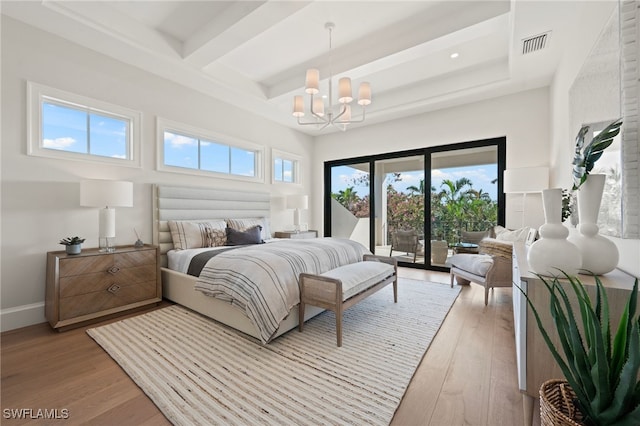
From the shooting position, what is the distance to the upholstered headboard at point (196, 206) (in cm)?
348

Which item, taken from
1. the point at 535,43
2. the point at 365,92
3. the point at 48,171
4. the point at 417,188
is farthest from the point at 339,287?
the point at 417,188

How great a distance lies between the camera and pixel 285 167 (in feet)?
18.6

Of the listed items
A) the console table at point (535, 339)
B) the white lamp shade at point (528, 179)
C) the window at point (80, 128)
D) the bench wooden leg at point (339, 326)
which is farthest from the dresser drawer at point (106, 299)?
the white lamp shade at point (528, 179)

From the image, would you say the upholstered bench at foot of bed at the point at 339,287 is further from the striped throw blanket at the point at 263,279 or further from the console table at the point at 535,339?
the console table at the point at 535,339

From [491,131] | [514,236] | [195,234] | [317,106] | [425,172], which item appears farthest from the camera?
[425,172]

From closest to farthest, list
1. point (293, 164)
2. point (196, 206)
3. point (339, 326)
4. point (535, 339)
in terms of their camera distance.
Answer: point (535, 339) < point (339, 326) < point (196, 206) < point (293, 164)

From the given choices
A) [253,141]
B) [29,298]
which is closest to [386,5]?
[253,141]

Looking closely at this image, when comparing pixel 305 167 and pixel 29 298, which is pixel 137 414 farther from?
pixel 305 167

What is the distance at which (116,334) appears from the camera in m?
2.32

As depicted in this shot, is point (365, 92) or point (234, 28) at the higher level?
point (234, 28)

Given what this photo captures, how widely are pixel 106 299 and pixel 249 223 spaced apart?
6.54ft

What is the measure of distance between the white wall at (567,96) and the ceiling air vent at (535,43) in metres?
0.24

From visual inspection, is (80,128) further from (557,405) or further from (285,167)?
(557,405)

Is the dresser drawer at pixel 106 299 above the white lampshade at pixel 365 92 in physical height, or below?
below
